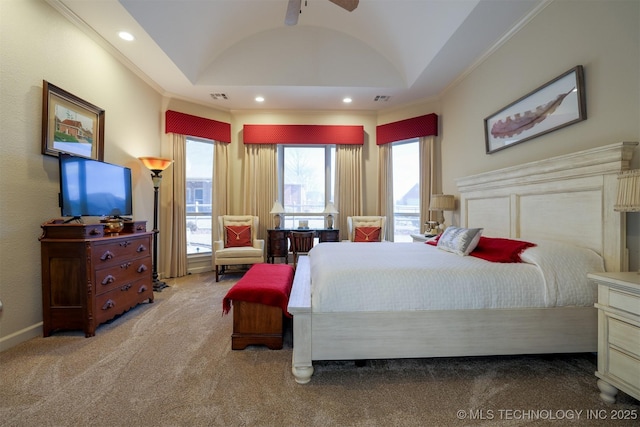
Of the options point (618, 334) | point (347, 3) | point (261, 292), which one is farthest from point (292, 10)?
point (618, 334)

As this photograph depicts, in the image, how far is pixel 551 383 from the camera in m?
1.66

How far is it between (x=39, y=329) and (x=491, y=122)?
500 cm

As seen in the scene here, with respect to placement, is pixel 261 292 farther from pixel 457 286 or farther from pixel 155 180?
pixel 155 180

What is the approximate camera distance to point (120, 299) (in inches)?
105

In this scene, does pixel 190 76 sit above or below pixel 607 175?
above

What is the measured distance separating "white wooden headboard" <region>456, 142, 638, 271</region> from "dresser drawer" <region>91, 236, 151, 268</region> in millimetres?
3863

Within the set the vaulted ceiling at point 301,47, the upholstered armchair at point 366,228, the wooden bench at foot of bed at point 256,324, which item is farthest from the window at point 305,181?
the wooden bench at foot of bed at point 256,324

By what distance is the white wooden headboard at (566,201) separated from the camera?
1.80m

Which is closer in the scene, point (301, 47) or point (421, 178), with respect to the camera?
point (301, 47)

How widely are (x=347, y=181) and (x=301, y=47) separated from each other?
7.47 feet

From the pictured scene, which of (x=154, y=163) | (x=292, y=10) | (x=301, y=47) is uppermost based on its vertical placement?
(x=301, y=47)

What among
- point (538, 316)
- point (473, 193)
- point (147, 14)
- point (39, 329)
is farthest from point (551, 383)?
point (147, 14)

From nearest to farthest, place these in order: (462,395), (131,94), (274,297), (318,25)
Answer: (462,395) → (274,297) → (131,94) → (318,25)

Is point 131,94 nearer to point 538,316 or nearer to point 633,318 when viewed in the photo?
point 538,316
